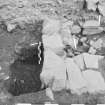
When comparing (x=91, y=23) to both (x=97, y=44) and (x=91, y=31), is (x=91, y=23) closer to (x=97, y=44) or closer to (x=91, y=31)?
(x=91, y=31)

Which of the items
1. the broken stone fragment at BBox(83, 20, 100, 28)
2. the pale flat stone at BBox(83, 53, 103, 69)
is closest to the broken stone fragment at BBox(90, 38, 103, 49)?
the broken stone fragment at BBox(83, 20, 100, 28)

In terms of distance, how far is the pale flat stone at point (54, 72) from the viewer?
2.96 m

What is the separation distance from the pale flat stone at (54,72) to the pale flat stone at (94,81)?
1.05 feet

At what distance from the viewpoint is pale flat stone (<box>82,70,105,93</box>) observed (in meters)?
2.95

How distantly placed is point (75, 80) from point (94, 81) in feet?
0.85

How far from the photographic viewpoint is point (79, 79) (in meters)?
3.01

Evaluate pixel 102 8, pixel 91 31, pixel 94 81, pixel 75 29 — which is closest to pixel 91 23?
pixel 91 31

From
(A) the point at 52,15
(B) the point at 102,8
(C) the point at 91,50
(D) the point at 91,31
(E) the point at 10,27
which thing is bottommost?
(C) the point at 91,50

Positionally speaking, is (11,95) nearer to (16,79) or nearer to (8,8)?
(16,79)

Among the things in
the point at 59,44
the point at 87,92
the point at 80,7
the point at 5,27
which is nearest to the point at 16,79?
the point at 59,44

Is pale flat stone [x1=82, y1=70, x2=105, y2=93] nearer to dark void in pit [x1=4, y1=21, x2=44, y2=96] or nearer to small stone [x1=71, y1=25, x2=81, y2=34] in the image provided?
dark void in pit [x1=4, y1=21, x2=44, y2=96]

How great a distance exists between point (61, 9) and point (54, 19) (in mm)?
482

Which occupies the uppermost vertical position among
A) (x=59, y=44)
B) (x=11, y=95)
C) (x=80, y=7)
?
(x=80, y=7)

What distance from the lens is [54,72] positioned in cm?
306
